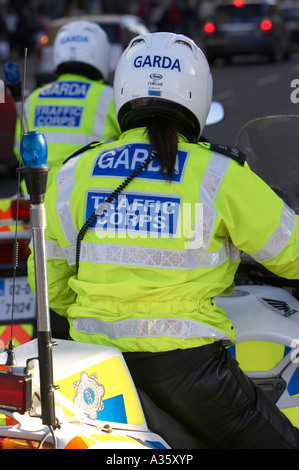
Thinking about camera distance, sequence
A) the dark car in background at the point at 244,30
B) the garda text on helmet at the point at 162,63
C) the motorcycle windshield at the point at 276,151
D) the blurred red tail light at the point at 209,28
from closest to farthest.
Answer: the garda text on helmet at the point at 162,63 < the motorcycle windshield at the point at 276,151 < the dark car in background at the point at 244,30 < the blurred red tail light at the point at 209,28

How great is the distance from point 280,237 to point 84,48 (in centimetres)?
332

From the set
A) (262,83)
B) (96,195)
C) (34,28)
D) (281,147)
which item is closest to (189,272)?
(96,195)

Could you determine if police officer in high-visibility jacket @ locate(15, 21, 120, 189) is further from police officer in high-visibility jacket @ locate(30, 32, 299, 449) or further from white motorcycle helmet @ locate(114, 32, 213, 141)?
police officer in high-visibility jacket @ locate(30, 32, 299, 449)

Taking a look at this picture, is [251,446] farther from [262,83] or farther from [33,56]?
[33,56]

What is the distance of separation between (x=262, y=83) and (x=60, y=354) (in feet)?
52.2

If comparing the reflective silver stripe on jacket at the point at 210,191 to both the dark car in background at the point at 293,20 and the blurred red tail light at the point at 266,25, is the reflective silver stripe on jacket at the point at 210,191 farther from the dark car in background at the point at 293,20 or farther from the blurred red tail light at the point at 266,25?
the dark car in background at the point at 293,20

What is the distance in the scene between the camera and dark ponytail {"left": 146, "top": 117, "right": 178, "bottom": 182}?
8.79ft

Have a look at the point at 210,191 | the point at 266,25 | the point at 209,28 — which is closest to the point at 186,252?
the point at 210,191

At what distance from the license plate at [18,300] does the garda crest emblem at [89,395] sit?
2170 millimetres

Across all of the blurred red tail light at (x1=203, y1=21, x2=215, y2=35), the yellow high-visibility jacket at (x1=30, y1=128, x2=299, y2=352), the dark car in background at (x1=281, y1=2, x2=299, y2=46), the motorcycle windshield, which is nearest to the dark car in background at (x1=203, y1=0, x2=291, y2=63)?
the blurred red tail light at (x1=203, y1=21, x2=215, y2=35)

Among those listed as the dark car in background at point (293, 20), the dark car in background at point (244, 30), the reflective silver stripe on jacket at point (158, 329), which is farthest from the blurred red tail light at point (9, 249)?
the dark car in background at point (293, 20)

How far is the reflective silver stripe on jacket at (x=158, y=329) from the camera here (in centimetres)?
261

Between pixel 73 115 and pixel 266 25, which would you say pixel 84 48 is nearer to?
pixel 73 115

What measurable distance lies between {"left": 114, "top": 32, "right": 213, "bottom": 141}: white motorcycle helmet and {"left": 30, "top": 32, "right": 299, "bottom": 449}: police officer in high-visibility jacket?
118mm
